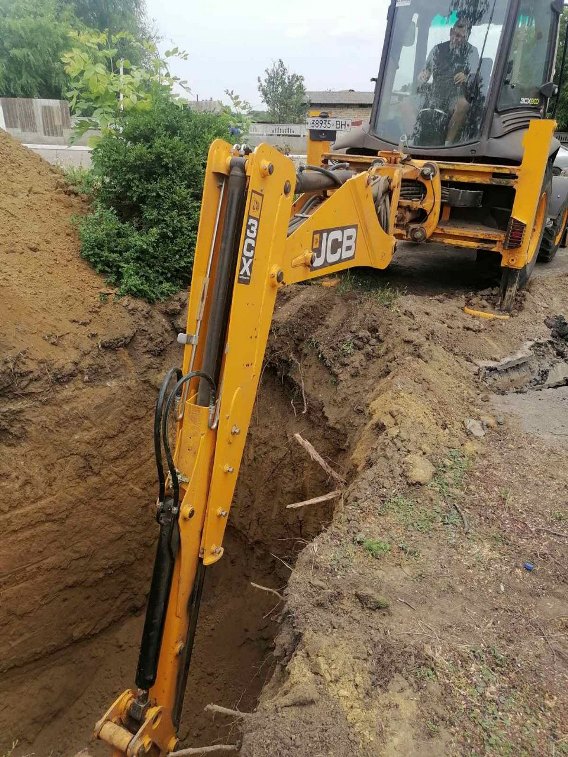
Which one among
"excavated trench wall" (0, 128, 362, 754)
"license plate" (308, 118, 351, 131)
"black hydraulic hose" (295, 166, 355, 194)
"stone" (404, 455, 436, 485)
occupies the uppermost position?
"license plate" (308, 118, 351, 131)

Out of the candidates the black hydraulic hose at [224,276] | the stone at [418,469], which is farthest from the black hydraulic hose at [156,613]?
the stone at [418,469]

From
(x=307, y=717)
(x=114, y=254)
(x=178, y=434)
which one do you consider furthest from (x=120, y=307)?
(x=307, y=717)

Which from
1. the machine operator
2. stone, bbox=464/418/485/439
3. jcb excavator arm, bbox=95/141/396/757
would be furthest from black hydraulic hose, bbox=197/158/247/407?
the machine operator

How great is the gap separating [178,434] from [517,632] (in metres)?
1.88

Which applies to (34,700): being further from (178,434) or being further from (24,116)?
(24,116)

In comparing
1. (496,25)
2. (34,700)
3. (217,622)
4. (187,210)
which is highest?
(496,25)

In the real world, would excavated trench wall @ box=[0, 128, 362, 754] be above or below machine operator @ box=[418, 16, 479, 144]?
below

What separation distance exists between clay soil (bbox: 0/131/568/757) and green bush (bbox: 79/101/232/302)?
24 centimetres

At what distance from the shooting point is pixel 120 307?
18.0 ft

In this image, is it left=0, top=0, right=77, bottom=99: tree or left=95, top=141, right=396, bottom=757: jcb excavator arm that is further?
left=0, top=0, right=77, bottom=99: tree

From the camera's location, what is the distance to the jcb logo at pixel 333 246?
3.40m

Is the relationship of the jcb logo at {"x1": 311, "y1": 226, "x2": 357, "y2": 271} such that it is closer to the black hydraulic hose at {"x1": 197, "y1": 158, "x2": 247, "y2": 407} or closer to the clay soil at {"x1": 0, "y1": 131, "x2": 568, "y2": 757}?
the black hydraulic hose at {"x1": 197, "y1": 158, "x2": 247, "y2": 407}

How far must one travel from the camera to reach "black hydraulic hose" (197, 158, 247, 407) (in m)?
2.77

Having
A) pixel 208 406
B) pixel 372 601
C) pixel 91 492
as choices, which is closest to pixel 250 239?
pixel 208 406
